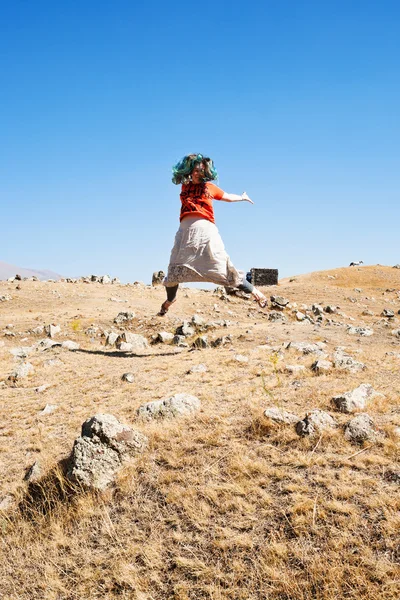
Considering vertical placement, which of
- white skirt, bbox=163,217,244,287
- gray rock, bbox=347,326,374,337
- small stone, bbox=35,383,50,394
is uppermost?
white skirt, bbox=163,217,244,287

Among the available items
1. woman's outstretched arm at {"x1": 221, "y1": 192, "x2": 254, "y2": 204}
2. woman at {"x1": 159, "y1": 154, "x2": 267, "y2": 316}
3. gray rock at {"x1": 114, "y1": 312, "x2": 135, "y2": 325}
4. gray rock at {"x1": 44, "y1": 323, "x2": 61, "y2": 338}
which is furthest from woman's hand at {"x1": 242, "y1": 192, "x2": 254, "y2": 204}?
gray rock at {"x1": 44, "y1": 323, "x2": 61, "y2": 338}

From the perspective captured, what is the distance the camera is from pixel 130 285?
1864cm

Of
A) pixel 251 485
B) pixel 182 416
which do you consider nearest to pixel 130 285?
pixel 182 416

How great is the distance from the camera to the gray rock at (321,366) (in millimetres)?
5176

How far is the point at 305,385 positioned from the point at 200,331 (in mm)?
→ 5214

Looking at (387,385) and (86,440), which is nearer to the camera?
(86,440)

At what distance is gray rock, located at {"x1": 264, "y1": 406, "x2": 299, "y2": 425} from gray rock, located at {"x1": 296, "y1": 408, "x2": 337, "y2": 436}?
0.10 m

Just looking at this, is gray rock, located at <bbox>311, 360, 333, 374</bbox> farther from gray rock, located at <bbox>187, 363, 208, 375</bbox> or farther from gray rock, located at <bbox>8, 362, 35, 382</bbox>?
gray rock, located at <bbox>8, 362, 35, 382</bbox>

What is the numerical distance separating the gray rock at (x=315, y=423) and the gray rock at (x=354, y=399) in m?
0.27

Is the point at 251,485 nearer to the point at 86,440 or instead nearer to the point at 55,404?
the point at 86,440

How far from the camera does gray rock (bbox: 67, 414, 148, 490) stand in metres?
3.55

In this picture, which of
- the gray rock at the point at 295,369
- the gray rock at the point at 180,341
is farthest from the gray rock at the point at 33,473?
the gray rock at the point at 180,341

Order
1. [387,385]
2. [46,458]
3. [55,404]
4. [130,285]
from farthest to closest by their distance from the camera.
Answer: [130,285] → [55,404] → [387,385] → [46,458]

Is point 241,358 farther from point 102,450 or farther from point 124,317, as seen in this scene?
point 124,317
